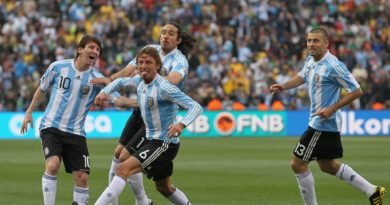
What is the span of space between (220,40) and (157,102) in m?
24.2

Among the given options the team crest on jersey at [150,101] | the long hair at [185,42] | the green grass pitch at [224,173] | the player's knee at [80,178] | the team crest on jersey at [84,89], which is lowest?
the green grass pitch at [224,173]

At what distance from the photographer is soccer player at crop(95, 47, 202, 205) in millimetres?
10453

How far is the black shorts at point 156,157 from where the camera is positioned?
1048 cm

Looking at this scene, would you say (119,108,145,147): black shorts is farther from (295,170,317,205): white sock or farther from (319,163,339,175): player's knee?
(319,163,339,175): player's knee

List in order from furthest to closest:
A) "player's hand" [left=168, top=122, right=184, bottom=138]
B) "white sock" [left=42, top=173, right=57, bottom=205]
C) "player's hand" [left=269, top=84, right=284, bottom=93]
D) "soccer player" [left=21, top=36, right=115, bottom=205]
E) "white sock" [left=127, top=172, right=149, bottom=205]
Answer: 1. "player's hand" [left=269, top=84, right=284, bottom=93]
2. "white sock" [left=127, top=172, right=149, bottom=205]
3. "soccer player" [left=21, top=36, right=115, bottom=205]
4. "white sock" [left=42, top=173, right=57, bottom=205]
5. "player's hand" [left=168, top=122, right=184, bottom=138]

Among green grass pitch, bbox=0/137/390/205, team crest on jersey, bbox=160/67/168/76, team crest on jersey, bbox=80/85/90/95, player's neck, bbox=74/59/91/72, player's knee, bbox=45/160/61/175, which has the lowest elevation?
green grass pitch, bbox=0/137/390/205

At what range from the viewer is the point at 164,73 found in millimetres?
11891

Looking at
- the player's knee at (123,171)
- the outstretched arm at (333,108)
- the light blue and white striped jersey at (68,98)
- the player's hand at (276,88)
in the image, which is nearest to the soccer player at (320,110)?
the outstretched arm at (333,108)

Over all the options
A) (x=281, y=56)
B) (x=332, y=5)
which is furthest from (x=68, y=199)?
(x=332, y=5)

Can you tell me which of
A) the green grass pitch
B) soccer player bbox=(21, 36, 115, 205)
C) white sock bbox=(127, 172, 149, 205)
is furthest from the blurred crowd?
soccer player bbox=(21, 36, 115, 205)

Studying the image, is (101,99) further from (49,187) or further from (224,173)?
(224,173)

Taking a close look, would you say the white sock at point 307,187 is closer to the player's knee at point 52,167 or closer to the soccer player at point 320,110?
the soccer player at point 320,110

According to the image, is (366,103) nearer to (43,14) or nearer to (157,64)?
(43,14)

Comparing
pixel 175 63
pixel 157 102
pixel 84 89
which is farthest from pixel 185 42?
pixel 157 102
